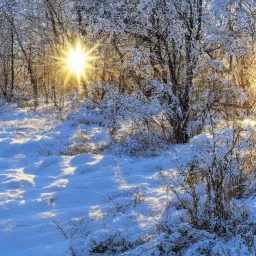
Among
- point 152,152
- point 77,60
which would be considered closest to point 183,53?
point 152,152

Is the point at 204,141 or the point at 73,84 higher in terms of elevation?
the point at 73,84

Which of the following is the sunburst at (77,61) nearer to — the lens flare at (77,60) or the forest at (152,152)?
the lens flare at (77,60)

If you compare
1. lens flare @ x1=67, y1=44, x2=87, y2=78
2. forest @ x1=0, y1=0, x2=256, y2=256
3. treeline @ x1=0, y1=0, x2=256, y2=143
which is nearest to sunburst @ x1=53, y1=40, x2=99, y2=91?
lens flare @ x1=67, y1=44, x2=87, y2=78

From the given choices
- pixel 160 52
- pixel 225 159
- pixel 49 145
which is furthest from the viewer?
pixel 49 145

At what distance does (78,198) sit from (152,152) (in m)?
2.47

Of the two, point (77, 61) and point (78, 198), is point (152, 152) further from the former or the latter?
point (77, 61)

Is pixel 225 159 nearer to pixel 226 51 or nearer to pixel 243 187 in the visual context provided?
pixel 243 187

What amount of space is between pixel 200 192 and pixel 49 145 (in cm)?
511

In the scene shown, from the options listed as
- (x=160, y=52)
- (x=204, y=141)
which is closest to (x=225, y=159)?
(x=204, y=141)

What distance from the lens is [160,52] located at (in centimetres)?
732

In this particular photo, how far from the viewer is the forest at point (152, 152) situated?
3623 millimetres

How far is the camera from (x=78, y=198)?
16.5 ft

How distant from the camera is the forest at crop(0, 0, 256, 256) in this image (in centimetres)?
362

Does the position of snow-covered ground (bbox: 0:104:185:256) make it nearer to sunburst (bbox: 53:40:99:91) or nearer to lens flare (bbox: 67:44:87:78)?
sunburst (bbox: 53:40:99:91)
